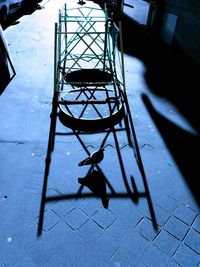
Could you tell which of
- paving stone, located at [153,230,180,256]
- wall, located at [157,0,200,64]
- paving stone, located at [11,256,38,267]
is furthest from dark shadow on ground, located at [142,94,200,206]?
wall, located at [157,0,200,64]

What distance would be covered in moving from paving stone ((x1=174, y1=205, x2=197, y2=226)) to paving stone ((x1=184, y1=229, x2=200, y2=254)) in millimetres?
133

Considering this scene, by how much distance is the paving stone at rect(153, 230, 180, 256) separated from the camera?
9.20ft

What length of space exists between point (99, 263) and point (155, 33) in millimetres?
10135

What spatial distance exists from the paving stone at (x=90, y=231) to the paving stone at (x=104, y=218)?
58 millimetres

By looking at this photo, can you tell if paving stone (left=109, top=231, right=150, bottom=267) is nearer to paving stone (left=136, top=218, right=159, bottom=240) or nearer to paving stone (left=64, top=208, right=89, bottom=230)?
paving stone (left=136, top=218, right=159, bottom=240)

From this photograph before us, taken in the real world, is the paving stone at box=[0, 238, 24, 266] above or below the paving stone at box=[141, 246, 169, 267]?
below

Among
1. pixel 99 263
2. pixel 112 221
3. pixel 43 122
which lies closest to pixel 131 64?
pixel 43 122

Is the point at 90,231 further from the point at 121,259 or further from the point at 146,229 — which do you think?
the point at 146,229

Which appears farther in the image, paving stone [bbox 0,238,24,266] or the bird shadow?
the bird shadow

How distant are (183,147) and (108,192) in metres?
1.82

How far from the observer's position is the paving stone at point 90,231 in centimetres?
288

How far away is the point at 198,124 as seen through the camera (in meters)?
5.14

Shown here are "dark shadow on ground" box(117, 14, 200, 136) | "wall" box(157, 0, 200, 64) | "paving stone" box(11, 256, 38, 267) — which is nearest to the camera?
"paving stone" box(11, 256, 38, 267)

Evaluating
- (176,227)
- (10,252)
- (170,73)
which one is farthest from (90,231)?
(170,73)
